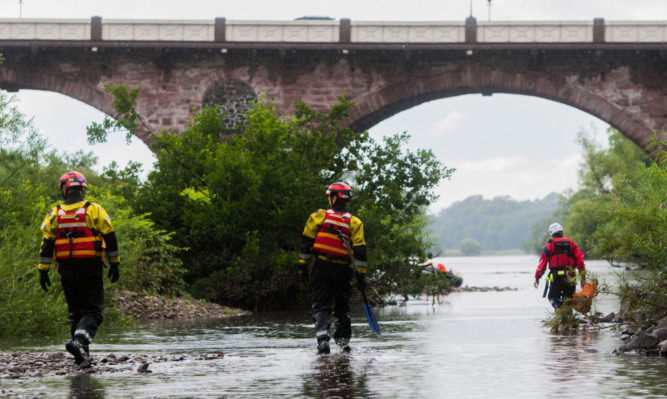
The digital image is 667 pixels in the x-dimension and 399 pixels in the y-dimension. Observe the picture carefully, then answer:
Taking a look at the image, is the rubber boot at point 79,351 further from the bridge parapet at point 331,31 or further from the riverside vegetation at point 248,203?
the bridge parapet at point 331,31

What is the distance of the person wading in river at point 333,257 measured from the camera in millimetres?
10672

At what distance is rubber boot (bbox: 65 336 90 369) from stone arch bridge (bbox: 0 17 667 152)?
22.7 metres

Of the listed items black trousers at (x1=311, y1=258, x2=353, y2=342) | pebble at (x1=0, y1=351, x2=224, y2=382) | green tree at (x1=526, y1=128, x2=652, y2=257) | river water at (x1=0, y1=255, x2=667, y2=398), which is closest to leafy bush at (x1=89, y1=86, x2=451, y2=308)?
river water at (x1=0, y1=255, x2=667, y2=398)

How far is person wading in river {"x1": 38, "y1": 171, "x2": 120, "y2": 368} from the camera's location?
947cm

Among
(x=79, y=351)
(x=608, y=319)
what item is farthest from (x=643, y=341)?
(x=79, y=351)

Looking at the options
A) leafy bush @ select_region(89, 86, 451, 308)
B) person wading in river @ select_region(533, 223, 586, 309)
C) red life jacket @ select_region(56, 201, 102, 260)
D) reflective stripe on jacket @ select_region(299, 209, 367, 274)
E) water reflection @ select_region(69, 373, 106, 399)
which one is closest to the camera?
water reflection @ select_region(69, 373, 106, 399)

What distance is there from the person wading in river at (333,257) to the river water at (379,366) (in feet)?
0.99

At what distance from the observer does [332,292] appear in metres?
10.9

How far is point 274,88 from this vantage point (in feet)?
106

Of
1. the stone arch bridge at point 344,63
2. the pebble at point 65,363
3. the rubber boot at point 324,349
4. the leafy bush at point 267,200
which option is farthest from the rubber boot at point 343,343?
the stone arch bridge at point 344,63

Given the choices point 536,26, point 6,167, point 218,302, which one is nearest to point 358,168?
point 218,302

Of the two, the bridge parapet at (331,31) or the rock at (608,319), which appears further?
the bridge parapet at (331,31)

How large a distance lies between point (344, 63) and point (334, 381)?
24.7 meters

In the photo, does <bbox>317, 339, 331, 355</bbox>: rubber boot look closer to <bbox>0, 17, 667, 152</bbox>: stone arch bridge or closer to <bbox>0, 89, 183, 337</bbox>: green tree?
<bbox>0, 89, 183, 337</bbox>: green tree
